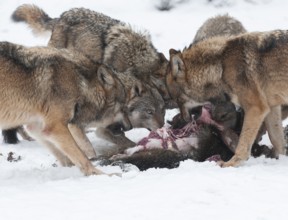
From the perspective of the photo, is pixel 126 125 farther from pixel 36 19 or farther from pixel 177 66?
pixel 36 19

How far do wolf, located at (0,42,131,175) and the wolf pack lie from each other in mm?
11

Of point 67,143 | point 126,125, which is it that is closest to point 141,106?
point 126,125

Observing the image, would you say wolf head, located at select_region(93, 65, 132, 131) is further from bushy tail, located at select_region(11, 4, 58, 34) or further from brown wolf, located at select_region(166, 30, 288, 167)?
bushy tail, located at select_region(11, 4, 58, 34)

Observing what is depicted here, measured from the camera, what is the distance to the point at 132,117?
734 cm

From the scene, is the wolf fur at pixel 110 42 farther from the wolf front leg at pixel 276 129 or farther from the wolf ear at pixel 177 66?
the wolf front leg at pixel 276 129

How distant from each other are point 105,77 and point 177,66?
92cm

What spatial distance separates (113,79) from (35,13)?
13.0 ft

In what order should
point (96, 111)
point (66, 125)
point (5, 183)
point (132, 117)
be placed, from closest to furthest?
point (5, 183)
point (66, 125)
point (96, 111)
point (132, 117)

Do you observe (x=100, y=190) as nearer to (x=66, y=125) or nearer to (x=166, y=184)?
(x=166, y=184)

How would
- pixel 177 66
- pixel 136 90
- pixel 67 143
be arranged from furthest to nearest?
pixel 136 90 < pixel 177 66 < pixel 67 143

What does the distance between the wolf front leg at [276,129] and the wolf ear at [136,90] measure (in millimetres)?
1666

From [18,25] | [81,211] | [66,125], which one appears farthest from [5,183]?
[18,25]

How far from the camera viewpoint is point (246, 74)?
6324 millimetres

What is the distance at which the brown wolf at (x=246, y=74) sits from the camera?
6.28 meters
